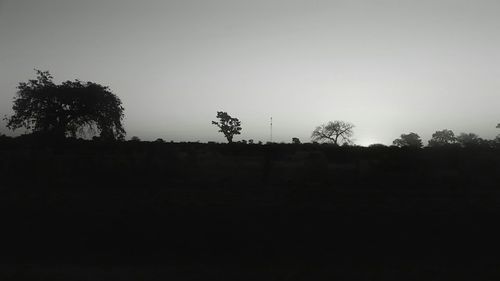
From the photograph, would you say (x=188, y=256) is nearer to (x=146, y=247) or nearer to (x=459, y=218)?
(x=146, y=247)

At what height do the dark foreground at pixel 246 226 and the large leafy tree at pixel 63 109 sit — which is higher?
the large leafy tree at pixel 63 109

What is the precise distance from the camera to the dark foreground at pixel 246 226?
10.8 m

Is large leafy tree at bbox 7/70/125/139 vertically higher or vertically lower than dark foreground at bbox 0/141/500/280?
higher

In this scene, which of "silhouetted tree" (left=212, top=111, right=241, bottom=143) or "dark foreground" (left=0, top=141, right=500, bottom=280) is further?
"silhouetted tree" (left=212, top=111, right=241, bottom=143)

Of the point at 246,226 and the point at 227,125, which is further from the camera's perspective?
the point at 227,125

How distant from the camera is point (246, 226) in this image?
13625 mm

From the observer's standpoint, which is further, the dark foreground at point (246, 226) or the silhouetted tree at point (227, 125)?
the silhouetted tree at point (227, 125)

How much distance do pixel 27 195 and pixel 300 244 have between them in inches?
397

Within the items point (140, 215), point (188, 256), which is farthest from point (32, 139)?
point (188, 256)

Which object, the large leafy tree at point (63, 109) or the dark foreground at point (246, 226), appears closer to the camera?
the dark foreground at point (246, 226)

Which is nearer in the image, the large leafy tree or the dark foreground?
the dark foreground

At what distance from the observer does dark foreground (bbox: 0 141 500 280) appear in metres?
10.8

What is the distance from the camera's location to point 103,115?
141 feet

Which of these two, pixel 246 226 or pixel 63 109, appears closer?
pixel 246 226
